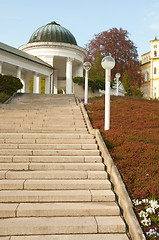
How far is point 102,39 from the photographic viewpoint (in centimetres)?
4188

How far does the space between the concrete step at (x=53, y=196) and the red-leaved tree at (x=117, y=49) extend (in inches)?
1490

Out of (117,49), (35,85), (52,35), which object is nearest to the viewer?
(35,85)

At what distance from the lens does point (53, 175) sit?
19.5ft

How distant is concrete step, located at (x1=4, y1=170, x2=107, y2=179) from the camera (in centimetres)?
587

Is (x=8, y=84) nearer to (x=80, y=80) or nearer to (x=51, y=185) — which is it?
(x=80, y=80)

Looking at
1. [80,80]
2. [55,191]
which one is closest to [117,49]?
[80,80]

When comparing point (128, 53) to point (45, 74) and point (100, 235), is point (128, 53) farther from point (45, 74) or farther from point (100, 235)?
point (100, 235)

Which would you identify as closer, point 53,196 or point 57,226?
point 57,226

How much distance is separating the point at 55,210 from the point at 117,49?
40799 millimetres

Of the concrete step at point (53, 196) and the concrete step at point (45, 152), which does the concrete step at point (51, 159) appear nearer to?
the concrete step at point (45, 152)

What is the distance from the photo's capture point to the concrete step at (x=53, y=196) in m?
5.01

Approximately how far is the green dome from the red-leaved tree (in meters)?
11.8

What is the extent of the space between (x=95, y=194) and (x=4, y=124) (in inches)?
270

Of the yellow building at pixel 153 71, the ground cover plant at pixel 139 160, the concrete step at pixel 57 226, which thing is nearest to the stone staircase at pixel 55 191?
the concrete step at pixel 57 226
